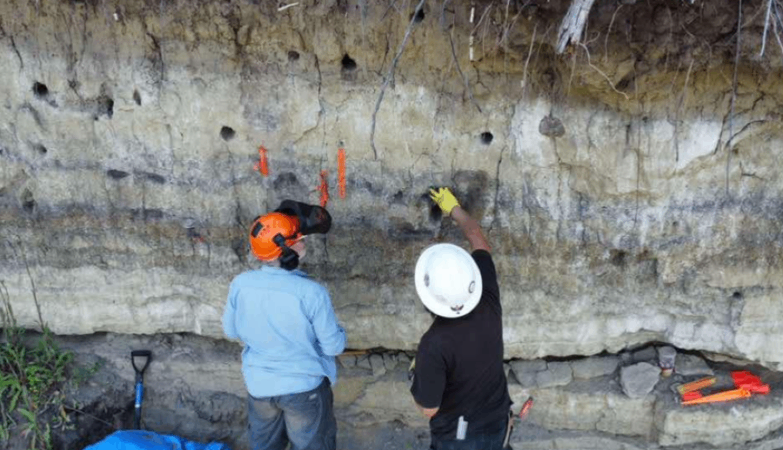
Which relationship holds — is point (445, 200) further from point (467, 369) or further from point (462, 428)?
point (462, 428)

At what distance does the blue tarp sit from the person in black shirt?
4.86 ft

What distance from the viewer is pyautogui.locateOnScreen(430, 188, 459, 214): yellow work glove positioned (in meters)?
2.76

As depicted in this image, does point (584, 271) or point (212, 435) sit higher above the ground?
point (584, 271)

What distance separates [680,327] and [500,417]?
1.21 metres

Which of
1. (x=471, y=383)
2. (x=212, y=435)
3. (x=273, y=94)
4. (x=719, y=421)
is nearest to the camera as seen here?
(x=471, y=383)

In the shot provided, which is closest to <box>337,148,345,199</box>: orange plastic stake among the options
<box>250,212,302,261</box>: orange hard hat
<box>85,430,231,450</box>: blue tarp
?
<box>250,212,302,261</box>: orange hard hat

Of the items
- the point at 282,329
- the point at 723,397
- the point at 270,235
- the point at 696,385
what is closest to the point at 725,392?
the point at 723,397

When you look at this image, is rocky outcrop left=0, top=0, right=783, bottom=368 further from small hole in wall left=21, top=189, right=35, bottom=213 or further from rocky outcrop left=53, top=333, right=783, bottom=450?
rocky outcrop left=53, top=333, right=783, bottom=450

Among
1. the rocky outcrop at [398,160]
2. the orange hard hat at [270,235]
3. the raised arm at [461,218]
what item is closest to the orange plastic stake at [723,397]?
the rocky outcrop at [398,160]

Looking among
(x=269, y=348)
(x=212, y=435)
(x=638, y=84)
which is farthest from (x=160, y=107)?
(x=638, y=84)

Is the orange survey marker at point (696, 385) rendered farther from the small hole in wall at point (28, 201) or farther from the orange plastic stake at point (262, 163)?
the small hole in wall at point (28, 201)

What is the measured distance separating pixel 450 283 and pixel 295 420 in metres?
0.96

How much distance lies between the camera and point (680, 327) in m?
3.12

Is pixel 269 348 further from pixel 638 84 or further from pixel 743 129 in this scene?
pixel 743 129
